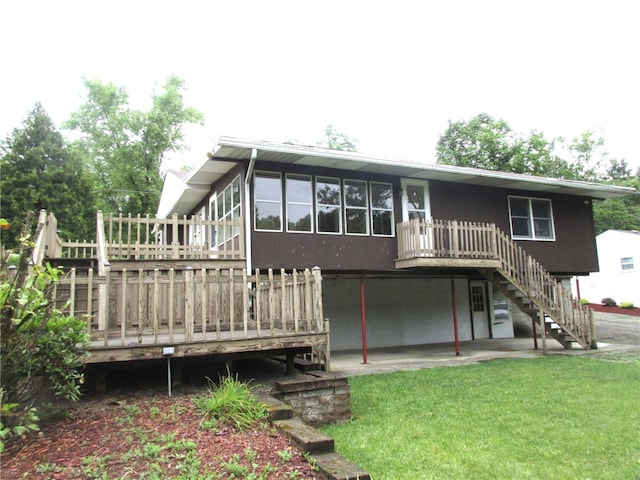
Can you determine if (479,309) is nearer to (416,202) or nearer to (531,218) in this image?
(531,218)

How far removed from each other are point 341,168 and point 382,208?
1.61 meters

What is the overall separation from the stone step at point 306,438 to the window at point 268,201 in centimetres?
685

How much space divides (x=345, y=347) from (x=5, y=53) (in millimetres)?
11397

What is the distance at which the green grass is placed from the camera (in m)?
4.46

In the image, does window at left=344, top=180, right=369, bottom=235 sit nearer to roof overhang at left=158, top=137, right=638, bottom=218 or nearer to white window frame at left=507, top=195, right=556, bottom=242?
roof overhang at left=158, top=137, right=638, bottom=218

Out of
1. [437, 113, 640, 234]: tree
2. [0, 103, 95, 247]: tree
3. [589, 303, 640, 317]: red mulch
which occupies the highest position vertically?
[437, 113, 640, 234]: tree

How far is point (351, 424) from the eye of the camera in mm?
5848

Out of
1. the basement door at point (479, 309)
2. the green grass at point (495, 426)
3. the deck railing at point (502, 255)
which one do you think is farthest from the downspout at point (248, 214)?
the basement door at point (479, 309)

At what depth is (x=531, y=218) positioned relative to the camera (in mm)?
15281

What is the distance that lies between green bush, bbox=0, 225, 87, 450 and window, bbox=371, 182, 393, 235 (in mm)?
8997

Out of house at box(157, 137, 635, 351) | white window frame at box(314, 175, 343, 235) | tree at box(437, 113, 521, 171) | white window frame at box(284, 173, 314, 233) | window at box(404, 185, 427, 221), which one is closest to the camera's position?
house at box(157, 137, 635, 351)

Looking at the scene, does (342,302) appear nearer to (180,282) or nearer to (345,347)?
(345,347)

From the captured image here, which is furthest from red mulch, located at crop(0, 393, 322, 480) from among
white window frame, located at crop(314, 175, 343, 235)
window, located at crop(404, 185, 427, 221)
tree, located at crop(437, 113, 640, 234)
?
tree, located at crop(437, 113, 640, 234)

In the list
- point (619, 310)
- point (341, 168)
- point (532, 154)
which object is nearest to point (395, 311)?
point (341, 168)
